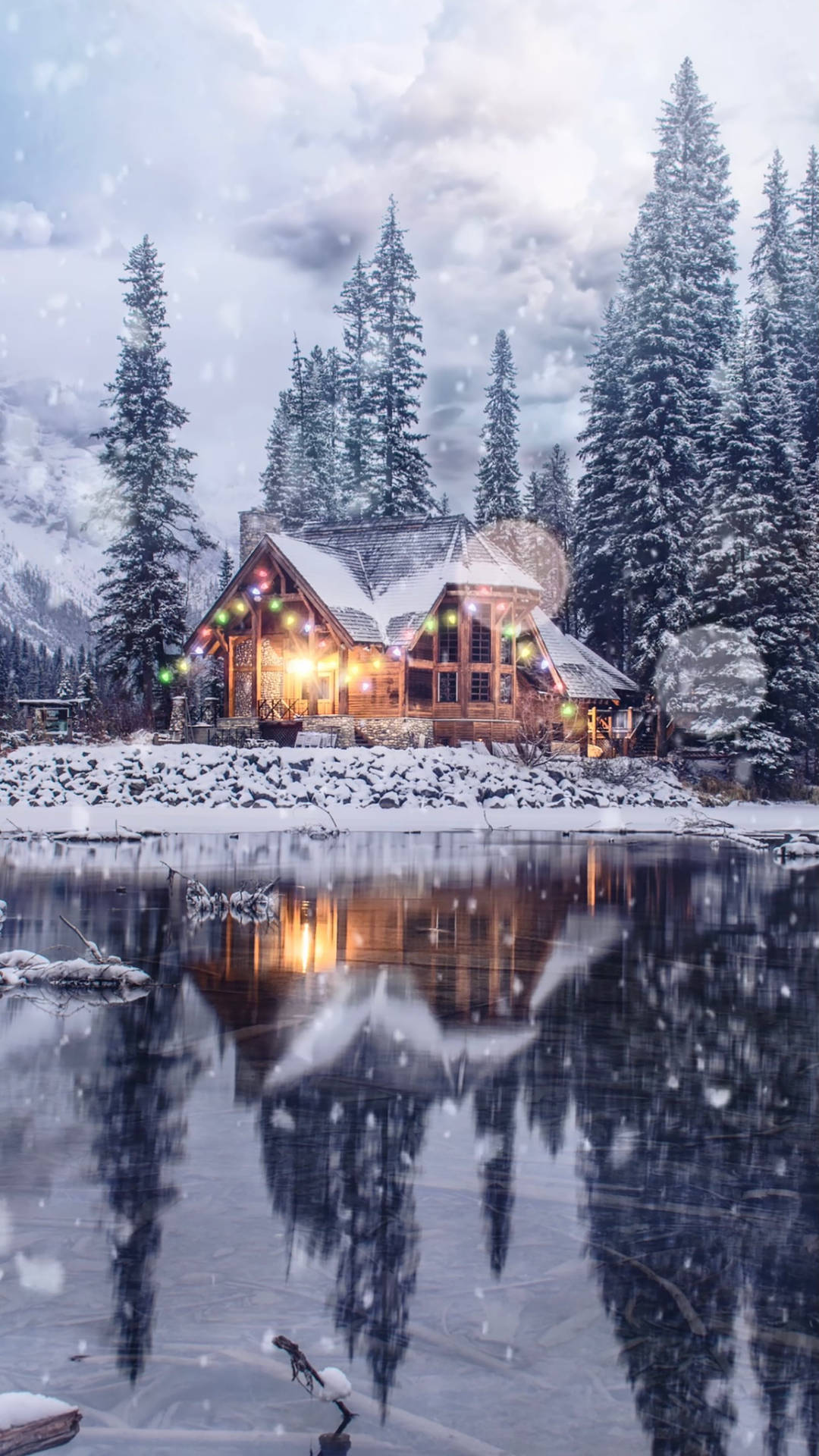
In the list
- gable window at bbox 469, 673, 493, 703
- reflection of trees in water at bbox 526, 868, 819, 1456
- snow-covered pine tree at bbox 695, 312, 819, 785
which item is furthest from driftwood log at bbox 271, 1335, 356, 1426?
snow-covered pine tree at bbox 695, 312, 819, 785

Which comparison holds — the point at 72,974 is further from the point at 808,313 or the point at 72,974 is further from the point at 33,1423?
the point at 808,313

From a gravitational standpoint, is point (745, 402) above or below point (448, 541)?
above

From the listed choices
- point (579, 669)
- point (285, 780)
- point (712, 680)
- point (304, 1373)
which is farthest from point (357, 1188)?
point (579, 669)

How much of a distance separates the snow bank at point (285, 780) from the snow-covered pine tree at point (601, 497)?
22666 mm

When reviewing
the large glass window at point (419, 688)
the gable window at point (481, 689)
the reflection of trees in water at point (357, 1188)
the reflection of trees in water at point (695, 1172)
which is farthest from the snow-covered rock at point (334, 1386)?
the gable window at point (481, 689)

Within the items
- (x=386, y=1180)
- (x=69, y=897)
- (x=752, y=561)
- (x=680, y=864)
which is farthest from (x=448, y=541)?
(x=386, y=1180)

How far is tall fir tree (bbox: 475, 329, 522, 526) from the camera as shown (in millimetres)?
66562

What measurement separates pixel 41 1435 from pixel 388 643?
38.1 meters

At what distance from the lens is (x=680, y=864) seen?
72.0 feet

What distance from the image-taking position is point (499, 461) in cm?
6738

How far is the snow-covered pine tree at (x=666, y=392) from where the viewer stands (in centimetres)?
4775

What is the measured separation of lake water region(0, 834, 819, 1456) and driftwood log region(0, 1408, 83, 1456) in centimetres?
10

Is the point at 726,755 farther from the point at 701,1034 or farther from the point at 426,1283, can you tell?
the point at 426,1283

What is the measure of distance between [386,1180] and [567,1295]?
1252mm
